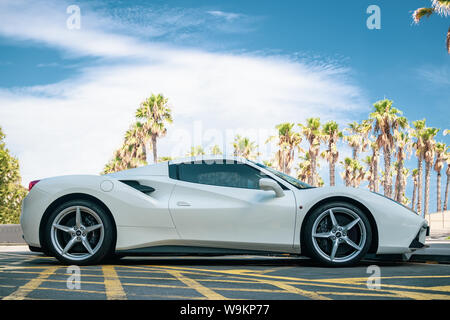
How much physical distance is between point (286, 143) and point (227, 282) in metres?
43.6

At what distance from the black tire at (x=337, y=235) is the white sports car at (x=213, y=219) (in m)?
0.01

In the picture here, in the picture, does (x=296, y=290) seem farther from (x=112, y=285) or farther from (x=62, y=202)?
(x=62, y=202)

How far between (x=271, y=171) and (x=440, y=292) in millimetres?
2635

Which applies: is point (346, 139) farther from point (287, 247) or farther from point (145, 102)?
point (287, 247)

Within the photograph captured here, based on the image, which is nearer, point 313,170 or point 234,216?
point 234,216

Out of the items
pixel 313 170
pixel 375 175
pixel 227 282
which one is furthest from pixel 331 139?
Answer: pixel 227 282

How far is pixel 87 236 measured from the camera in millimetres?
5801

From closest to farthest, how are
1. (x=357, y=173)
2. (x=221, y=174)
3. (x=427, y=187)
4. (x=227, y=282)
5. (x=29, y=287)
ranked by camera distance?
(x=29, y=287) → (x=227, y=282) → (x=221, y=174) → (x=427, y=187) → (x=357, y=173)

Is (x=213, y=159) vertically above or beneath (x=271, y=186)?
above

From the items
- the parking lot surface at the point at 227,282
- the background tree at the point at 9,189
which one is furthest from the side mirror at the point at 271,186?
the background tree at the point at 9,189

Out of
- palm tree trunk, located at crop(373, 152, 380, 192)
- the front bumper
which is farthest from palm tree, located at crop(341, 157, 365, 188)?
the front bumper

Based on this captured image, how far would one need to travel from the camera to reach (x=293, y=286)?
411 cm

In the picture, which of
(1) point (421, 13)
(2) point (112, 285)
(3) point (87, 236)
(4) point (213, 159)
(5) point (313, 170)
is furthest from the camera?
(5) point (313, 170)
